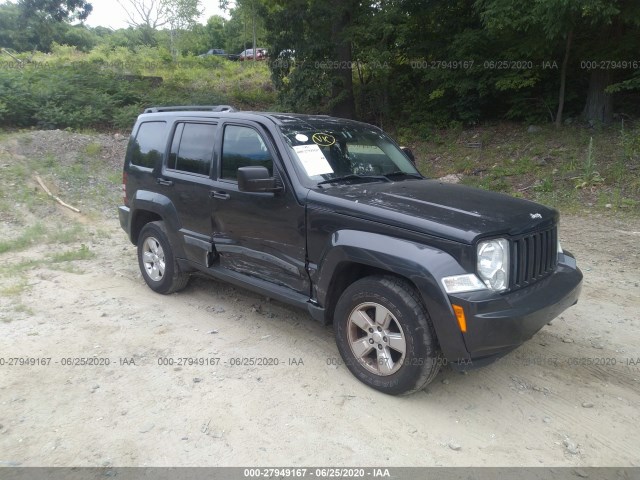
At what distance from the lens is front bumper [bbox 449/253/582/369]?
3.14m

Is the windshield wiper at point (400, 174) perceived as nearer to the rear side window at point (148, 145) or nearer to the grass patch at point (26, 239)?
the rear side window at point (148, 145)

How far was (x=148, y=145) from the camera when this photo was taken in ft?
18.9

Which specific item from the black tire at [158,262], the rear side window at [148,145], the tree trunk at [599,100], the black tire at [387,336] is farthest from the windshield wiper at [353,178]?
the tree trunk at [599,100]

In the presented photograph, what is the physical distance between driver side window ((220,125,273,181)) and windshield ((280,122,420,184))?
0.25 m

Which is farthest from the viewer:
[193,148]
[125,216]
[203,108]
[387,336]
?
[125,216]

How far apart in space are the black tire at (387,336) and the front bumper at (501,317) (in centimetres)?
25

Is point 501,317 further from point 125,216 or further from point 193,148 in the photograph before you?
point 125,216

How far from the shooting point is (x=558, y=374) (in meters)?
3.97

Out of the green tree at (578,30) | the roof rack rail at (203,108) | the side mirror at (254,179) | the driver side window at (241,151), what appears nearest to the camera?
the side mirror at (254,179)

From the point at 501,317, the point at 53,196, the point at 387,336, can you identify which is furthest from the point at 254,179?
the point at 53,196

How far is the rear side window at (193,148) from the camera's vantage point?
195 inches

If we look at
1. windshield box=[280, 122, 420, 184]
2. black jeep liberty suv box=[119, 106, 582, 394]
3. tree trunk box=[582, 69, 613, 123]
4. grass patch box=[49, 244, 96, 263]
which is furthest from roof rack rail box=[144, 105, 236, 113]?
tree trunk box=[582, 69, 613, 123]

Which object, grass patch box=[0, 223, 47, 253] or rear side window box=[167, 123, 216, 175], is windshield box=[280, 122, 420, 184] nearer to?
rear side window box=[167, 123, 216, 175]

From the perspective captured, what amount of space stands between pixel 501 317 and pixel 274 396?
165 cm
